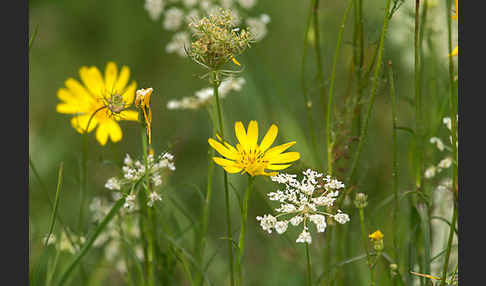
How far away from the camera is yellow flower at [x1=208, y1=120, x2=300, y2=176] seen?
1.16 m

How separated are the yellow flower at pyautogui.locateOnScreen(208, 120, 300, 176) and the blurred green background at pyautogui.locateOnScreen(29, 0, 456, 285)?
41 cm

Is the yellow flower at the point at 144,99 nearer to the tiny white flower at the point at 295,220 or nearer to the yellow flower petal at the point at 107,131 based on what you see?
the tiny white flower at the point at 295,220

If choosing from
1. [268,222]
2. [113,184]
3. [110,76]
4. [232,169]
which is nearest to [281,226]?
[268,222]

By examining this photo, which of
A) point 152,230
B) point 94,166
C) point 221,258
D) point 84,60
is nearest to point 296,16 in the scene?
point 84,60

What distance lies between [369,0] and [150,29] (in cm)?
125

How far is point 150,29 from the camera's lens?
326 cm

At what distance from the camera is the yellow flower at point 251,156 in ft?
3.80

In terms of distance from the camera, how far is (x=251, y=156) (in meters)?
1.20

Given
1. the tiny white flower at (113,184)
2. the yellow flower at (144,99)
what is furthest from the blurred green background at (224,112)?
the yellow flower at (144,99)

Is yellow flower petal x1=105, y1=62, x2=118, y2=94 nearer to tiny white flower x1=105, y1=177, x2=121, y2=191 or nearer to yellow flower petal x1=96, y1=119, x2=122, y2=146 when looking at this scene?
yellow flower petal x1=96, y1=119, x2=122, y2=146

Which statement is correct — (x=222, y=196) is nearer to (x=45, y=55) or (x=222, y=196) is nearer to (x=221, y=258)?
(x=221, y=258)

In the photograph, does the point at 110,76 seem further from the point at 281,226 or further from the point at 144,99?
the point at 281,226

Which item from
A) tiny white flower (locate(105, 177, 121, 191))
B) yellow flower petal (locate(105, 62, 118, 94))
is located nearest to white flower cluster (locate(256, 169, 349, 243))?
tiny white flower (locate(105, 177, 121, 191))

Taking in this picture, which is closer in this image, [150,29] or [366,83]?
[366,83]
